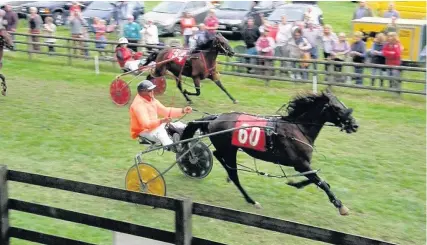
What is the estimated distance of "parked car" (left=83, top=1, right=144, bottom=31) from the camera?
26.5m

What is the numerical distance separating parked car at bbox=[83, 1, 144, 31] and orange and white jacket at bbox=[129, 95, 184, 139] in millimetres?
16573

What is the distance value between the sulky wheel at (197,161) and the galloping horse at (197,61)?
4.75 meters

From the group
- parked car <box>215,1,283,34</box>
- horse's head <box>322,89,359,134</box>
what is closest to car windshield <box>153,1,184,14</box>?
parked car <box>215,1,283,34</box>

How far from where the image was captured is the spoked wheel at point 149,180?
963 centimetres

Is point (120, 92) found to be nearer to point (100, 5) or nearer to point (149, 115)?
point (149, 115)

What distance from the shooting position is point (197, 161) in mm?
10703

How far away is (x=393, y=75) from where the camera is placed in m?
17.0

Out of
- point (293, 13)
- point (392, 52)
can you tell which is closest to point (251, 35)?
point (392, 52)

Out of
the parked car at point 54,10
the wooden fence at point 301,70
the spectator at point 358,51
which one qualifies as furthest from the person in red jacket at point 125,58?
the parked car at point 54,10

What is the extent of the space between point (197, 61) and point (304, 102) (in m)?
6.07

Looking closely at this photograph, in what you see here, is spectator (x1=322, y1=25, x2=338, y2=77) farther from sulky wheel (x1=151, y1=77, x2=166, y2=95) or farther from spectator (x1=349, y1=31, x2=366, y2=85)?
sulky wheel (x1=151, y1=77, x2=166, y2=95)

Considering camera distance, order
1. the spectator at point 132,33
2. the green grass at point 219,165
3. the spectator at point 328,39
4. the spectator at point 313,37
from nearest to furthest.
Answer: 1. the green grass at point 219,165
2. the spectator at point 328,39
3. the spectator at point 313,37
4. the spectator at point 132,33

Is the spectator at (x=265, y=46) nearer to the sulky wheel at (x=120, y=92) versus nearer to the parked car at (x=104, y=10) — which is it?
the sulky wheel at (x=120, y=92)

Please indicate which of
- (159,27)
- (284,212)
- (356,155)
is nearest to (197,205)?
(284,212)
